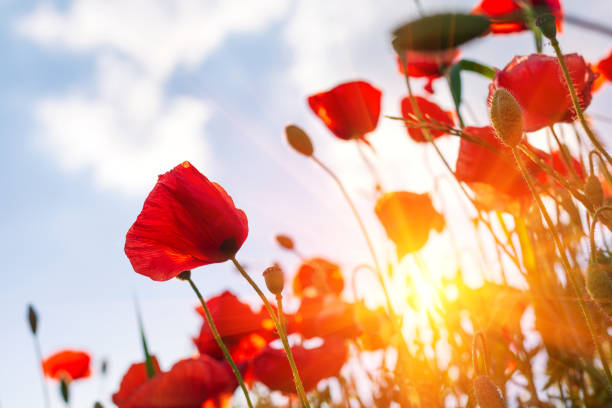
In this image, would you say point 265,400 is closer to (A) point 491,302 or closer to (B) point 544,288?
(A) point 491,302

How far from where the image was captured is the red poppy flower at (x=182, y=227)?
89cm

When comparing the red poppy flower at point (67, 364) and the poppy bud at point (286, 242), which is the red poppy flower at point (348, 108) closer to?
the poppy bud at point (286, 242)

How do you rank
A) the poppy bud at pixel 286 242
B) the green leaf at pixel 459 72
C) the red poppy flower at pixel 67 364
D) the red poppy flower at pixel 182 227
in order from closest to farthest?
the red poppy flower at pixel 182 227 → the green leaf at pixel 459 72 → the poppy bud at pixel 286 242 → the red poppy flower at pixel 67 364

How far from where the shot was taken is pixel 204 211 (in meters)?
0.92

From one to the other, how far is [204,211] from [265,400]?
1.59 m

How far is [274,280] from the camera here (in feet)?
2.67

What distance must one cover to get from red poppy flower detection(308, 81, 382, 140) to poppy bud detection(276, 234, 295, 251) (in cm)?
43

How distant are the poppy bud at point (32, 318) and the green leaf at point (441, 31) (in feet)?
4.48

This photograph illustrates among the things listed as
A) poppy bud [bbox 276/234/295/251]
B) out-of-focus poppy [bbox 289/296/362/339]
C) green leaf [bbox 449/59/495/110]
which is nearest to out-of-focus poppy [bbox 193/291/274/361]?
out-of-focus poppy [bbox 289/296/362/339]

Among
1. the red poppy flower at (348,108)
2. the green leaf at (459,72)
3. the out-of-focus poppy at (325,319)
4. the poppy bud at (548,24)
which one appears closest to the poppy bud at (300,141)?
the red poppy flower at (348,108)

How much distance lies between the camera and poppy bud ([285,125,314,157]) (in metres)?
1.32

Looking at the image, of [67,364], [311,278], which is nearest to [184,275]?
[311,278]

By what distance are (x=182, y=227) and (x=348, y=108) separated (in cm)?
75

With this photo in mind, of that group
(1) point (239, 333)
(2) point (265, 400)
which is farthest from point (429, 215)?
(2) point (265, 400)
